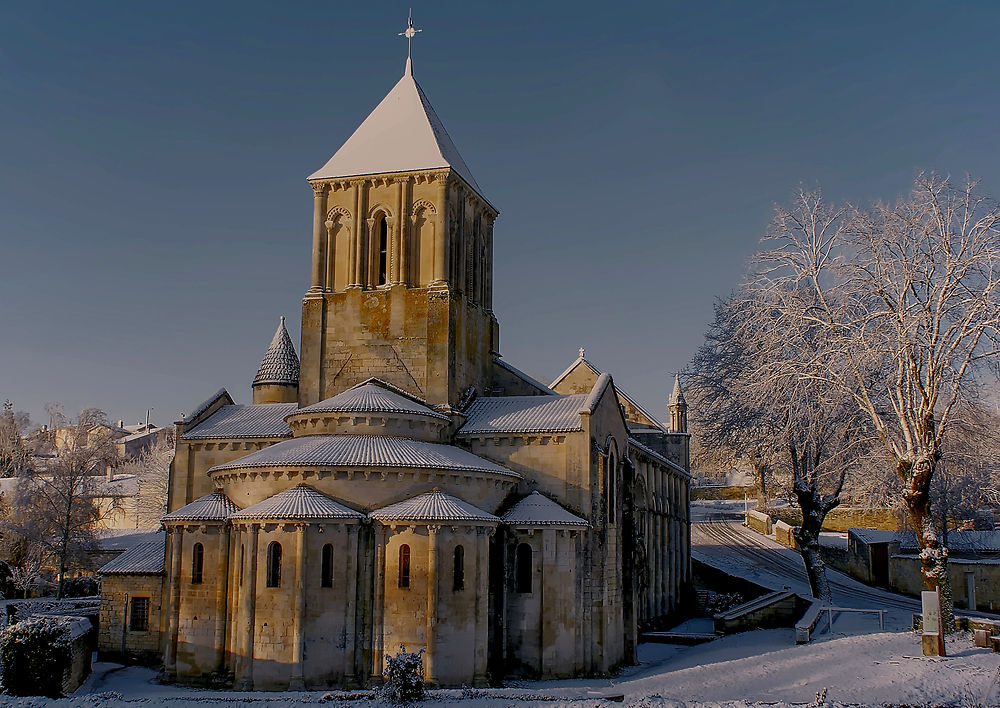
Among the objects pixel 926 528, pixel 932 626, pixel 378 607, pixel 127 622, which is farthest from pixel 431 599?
pixel 926 528

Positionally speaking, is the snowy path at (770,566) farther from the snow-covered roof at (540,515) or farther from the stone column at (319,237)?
the stone column at (319,237)

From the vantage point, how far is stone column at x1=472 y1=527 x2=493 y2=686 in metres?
26.3

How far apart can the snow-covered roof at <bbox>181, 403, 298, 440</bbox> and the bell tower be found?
1.40 metres

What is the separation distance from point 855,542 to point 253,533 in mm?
36320

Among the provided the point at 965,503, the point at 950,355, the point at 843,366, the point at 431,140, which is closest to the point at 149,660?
the point at 431,140

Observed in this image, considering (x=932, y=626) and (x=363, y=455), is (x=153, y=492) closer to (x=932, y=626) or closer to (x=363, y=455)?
(x=363, y=455)

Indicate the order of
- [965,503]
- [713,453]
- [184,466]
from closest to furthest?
[184,466]
[965,503]
[713,453]

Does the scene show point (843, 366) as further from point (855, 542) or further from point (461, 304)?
point (855, 542)

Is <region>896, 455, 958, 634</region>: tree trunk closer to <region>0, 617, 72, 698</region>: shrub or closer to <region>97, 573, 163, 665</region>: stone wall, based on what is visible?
<region>0, 617, 72, 698</region>: shrub

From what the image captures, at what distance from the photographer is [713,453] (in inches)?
1837

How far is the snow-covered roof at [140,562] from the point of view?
31141 millimetres

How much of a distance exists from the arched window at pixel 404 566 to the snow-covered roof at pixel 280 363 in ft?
44.8

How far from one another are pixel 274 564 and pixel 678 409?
3308 cm

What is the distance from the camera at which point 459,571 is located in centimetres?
2666
